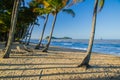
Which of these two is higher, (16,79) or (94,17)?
(94,17)

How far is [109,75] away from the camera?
11.0 metres

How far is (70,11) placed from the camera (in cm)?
2252

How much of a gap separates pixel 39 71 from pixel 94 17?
459 centimetres

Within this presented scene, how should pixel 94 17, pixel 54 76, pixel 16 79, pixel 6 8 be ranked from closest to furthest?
pixel 16 79
pixel 54 76
pixel 94 17
pixel 6 8

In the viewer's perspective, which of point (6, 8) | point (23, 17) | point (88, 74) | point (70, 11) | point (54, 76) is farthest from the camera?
point (23, 17)

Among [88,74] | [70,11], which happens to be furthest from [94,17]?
[70,11]

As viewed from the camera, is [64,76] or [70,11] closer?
[64,76]

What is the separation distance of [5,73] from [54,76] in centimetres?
241

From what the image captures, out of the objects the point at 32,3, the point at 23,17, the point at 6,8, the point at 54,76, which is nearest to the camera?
→ the point at 54,76

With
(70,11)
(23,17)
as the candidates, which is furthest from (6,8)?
(70,11)

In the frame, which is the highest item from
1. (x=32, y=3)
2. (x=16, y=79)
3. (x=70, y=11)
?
(x=32, y=3)

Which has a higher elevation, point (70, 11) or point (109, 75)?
point (70, 11)

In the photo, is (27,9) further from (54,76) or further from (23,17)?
(54,76)

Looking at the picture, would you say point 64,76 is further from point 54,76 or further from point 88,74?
point 88,74
